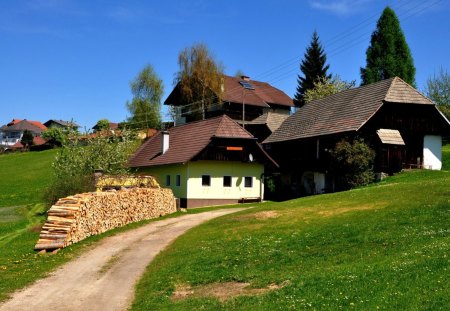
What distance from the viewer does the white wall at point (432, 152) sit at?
46312 millimetres

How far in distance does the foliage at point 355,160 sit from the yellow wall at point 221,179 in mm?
7923

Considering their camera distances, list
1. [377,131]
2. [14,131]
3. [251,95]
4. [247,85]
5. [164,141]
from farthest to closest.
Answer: [14,131] → [247,85] → [251,95] → [164,141] → [377,131]

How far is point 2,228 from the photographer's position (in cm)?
2952

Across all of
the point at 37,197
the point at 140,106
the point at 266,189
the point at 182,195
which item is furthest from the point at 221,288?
the point at 140,106

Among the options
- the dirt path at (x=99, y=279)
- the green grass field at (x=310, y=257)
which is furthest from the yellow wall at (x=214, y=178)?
the dirt path at (x=99, y=279)

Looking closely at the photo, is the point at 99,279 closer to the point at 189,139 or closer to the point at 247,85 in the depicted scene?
the point at 189,139

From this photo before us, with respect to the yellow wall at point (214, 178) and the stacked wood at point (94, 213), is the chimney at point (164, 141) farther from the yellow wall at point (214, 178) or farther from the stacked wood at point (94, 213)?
the stacked wood at point (94, 213)

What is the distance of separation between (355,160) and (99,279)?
29.3 meters

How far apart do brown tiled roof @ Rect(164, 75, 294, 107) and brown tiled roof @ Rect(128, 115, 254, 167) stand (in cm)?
1958

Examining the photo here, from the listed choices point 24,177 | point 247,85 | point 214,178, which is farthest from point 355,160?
point 24,177

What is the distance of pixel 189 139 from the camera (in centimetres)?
4672

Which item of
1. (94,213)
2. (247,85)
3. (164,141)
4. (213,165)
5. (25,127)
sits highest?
(247,85)

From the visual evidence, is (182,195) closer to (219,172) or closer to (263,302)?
(219,172)

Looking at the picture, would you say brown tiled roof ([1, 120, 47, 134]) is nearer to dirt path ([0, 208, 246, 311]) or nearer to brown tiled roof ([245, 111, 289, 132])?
brown tiled roof ([245, 111, 289, 132])
